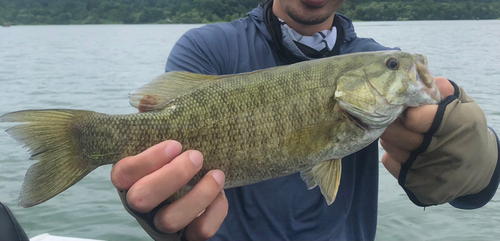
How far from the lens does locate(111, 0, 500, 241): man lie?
6.24 ft

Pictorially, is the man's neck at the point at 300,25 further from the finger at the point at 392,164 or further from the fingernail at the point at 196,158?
the fingernail at the point at 196,158

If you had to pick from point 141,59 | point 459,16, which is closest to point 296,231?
point 141,59

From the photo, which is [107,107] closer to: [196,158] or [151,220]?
[151,220]

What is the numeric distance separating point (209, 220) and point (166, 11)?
71650 mm

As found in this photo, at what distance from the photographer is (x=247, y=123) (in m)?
2.01

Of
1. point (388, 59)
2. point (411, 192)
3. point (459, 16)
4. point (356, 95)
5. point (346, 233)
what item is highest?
point (388, 59)

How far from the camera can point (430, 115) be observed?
2025 millimetres

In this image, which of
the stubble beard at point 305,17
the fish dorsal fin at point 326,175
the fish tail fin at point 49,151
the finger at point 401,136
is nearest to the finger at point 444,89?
the finger at point 401,136

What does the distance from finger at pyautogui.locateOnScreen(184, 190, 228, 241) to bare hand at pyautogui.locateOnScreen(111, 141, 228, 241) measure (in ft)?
0.29

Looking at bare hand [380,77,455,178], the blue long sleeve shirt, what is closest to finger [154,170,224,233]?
the blue long sleeve shirt

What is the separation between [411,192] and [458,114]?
668mm

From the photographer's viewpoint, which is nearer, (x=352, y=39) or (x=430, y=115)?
(x=430, y=115)

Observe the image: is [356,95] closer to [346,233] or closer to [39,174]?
[346,233]

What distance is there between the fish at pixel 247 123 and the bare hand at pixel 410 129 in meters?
0.06
